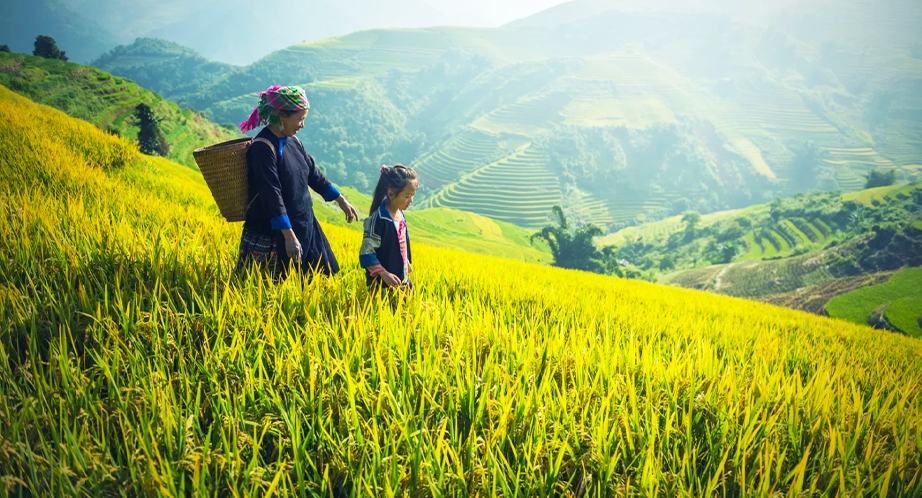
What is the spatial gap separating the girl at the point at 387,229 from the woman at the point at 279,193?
0.20m

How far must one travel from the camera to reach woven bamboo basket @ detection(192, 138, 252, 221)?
2699mm

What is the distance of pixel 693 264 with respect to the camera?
112000 millimetres

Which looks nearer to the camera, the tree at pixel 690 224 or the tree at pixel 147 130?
the tree at pixel 147 130

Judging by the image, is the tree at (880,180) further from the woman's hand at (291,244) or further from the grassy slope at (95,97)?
the woman's hand at (291,244)

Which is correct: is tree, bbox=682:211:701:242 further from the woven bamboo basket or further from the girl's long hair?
the woven bamboo basket

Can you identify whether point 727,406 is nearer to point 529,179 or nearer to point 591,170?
point 529,179

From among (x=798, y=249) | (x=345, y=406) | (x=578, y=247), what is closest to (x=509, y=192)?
(x=798, y=249)

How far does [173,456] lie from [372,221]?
185 cm

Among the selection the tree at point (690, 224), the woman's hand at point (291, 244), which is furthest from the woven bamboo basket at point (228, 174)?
the tree at point (690, 224)

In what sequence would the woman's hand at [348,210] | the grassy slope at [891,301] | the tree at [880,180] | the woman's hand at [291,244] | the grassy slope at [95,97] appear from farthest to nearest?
the tree at [880,180] < the grassy slope at [95,97] < the grassy slope at [891,301] < the woman's hand at [348,210] < the woman's hand at [291,244]

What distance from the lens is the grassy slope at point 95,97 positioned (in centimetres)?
5491

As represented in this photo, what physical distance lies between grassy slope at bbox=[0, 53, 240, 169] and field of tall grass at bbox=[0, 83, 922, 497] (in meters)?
59.1

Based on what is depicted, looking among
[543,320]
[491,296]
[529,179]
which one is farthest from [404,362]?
[529,179]

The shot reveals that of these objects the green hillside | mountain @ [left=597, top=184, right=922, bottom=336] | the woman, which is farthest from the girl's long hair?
the green hillside
